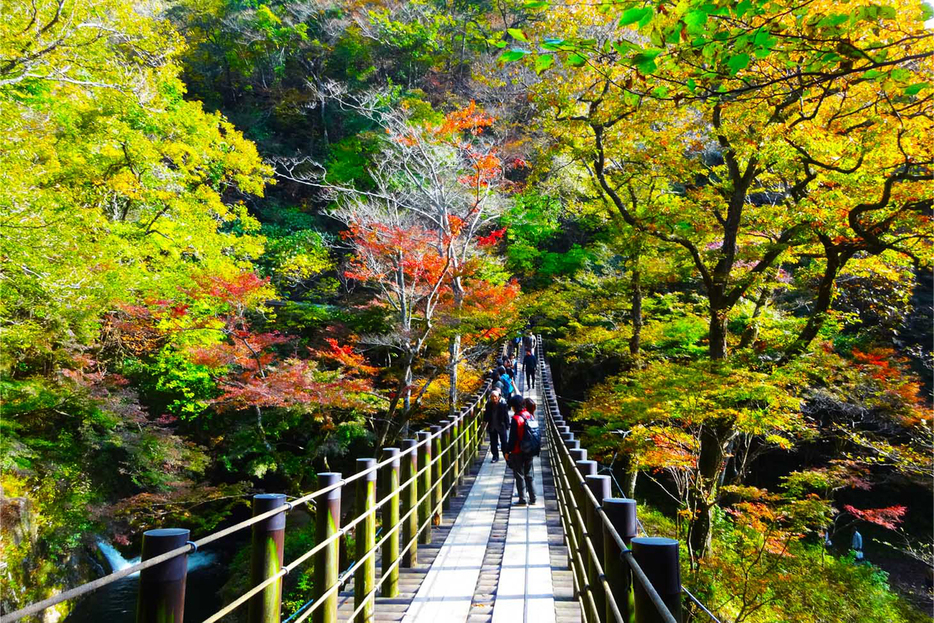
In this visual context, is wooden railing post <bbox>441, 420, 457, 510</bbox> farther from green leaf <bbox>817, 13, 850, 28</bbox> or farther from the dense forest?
green leaf <bbox>817, 13, 850, 28</bbox>

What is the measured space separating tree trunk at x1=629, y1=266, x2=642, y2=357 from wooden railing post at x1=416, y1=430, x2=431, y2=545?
943 centimetres

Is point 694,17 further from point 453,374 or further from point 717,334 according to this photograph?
point 453,374

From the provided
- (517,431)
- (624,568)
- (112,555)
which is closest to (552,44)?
(624,568)

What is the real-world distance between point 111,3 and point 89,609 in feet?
40.5

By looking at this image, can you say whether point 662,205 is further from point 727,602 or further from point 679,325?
point 727,602

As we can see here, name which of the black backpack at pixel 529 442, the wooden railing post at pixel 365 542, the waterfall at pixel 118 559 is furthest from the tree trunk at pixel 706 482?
the waterfall at pixel 118 559

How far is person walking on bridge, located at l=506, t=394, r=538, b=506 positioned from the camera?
646 cm

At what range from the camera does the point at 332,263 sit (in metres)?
22.2

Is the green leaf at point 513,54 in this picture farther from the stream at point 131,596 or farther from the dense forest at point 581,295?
the stream at point 131,596

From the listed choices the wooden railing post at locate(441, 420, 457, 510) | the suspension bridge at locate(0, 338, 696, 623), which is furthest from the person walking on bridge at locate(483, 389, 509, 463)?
the wooden railing post at locate(441, 420, 457, 510)

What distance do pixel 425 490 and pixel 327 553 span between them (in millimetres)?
2444

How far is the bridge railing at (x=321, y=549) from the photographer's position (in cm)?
148

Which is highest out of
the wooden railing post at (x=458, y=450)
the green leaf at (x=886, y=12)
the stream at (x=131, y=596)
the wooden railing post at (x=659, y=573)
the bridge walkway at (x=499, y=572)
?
the green leaf at (x=886, y=12)

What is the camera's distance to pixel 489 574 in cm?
441
